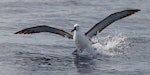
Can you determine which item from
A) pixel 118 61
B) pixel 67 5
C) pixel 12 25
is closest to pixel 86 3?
pixel 67 5

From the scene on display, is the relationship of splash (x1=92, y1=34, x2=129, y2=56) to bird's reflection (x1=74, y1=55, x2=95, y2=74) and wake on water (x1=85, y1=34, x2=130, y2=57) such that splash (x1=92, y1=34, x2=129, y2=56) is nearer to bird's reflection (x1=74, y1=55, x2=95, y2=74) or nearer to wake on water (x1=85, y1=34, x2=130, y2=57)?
wake on water (x1=85, y1=34, x2=130, y2=57)

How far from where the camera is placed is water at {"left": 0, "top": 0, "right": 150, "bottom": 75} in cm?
1271

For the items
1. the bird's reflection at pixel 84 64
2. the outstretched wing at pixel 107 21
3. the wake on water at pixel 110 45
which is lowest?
the bird's reflection at pixel 84 64

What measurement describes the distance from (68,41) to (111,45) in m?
1.26

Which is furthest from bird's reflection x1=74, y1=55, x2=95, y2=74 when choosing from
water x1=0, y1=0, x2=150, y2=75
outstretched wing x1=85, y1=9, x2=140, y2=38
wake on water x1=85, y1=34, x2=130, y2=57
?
outstretched wing x1=85, y1=9, x2=140, y2=38

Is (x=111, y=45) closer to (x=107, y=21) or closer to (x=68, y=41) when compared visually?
(x=107, y=21)

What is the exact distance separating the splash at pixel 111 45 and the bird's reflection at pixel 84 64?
61 cm

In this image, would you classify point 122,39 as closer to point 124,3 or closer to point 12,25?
point 12,25

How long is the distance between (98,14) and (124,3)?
1786mm

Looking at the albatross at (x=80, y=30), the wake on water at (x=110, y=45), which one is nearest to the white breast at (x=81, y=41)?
the albatross at (x=80, y=30)

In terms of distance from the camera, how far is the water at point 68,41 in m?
12.7

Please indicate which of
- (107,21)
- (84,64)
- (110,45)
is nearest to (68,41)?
(110,45)

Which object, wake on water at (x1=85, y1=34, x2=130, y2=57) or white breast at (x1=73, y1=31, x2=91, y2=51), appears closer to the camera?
white breast at (x1=73, y1=31, x2=91, y2=51)

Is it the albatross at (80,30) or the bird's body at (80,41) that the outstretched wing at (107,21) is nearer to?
the albatross at (80,30)
